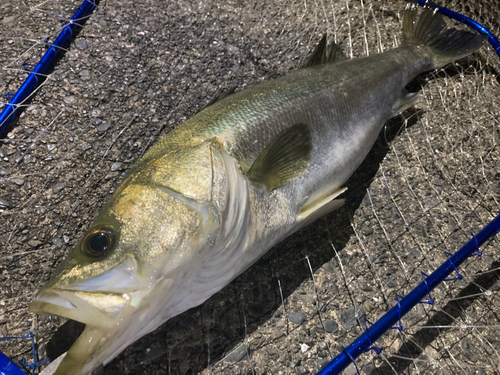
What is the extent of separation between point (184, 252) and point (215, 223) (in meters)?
0.19

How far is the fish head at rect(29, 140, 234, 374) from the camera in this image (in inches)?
41.8

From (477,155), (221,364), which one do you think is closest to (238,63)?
(477,155)

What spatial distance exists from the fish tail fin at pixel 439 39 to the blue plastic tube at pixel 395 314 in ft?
4.91

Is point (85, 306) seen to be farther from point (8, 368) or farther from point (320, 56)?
point (320, 56)

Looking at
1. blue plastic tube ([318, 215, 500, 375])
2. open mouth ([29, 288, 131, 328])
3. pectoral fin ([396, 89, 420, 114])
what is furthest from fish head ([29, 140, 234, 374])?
pectoral fin ([396, 89, 420, 114])

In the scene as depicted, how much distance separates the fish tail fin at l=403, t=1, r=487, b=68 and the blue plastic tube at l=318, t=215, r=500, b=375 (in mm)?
1496

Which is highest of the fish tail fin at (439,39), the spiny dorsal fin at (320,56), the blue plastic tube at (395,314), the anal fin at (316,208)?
the spiny dorsal fin at (320,56)

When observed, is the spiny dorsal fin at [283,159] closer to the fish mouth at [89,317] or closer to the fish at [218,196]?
the fish at [218,196]

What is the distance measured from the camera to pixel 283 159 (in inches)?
63.4

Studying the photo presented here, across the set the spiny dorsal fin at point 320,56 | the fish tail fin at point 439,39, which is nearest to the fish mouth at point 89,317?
the spiny dorsal fin at point 320,56

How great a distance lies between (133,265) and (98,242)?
18 centimetres

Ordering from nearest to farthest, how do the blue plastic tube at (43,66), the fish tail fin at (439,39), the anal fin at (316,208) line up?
the anal fin at (316,208), the blue plastic tube at (43,66), the fish tail fin at (439,39)

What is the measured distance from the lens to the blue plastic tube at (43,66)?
6.58 ft

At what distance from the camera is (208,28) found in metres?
2.61
